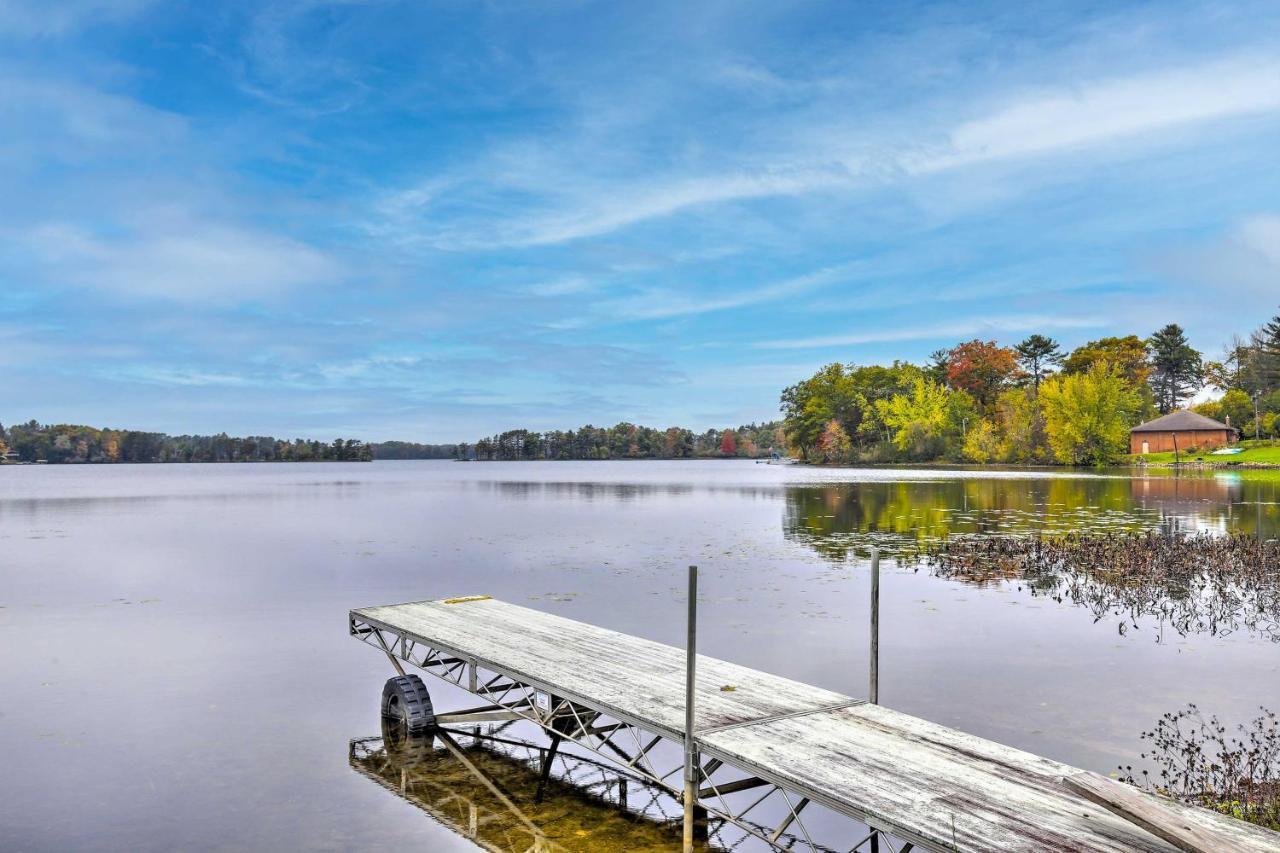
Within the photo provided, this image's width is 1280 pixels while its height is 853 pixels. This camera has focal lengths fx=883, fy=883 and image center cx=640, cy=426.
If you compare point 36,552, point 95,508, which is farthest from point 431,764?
point 95,508

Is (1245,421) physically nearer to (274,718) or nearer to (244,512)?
(244,512)

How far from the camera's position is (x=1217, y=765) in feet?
31.2

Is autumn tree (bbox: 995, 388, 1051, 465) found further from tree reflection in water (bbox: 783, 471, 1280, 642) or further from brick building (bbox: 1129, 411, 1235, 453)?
tree reflection in water (bbox: 783, 471, 1280, 642)

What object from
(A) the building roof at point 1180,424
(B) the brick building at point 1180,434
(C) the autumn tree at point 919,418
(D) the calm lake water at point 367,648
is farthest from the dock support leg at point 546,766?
(C) the autumn tree at point 919,418

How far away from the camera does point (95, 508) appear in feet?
186

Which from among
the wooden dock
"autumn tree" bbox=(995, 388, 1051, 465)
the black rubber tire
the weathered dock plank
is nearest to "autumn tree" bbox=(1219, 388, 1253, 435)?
"autumn tree" bbox=(995, 388, 1051, 465)

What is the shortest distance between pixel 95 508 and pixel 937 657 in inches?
2274

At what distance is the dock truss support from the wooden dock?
30 millimetres

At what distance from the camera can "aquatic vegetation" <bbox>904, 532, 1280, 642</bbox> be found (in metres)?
17.6

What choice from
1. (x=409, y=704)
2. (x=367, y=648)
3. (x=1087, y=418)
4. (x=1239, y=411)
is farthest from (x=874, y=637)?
(x=1239, y=411)

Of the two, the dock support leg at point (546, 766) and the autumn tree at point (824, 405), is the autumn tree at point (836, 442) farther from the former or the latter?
the dock support leg at point (546, 766)

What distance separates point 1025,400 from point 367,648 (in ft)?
336

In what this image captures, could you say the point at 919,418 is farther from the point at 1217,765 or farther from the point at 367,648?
the point at 1217,765

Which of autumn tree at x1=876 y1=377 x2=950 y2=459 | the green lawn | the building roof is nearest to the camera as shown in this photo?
the green lawn
